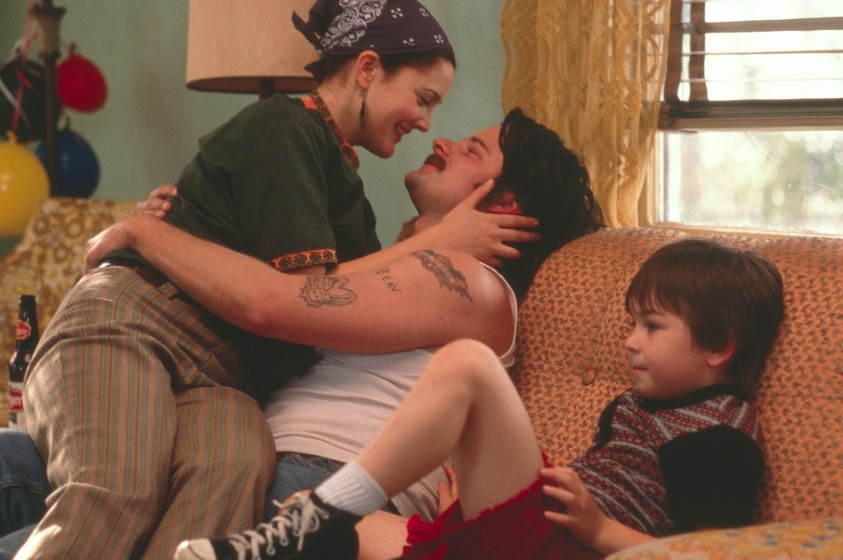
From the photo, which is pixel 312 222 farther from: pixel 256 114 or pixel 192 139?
pixel 192 139

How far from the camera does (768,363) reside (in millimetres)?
1413

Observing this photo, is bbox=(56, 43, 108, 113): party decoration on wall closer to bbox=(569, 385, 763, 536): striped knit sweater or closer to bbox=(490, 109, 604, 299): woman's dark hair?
bbox=(490, 109, 604, 299): woman's dark hair

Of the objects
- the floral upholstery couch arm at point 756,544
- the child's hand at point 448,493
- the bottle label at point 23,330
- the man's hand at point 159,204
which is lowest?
the child's hand at point 448,493

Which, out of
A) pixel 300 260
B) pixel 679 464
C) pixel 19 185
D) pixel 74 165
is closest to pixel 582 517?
pixel 679 464

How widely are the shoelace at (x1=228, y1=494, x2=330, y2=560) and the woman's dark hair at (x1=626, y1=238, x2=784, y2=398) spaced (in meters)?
0.62

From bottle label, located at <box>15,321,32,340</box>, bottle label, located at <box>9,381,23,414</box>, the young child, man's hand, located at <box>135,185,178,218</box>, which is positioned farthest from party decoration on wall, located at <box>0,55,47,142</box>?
the young child

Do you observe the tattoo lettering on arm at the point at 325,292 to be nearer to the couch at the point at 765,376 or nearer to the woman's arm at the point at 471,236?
the woman's arm at the point at 471,236

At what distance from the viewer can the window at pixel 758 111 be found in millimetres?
2188

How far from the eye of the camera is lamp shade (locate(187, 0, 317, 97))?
2.32m

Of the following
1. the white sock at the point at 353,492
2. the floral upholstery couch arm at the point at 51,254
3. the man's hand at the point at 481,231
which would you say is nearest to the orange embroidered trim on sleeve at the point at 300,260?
the man's hand at the point at 481,231

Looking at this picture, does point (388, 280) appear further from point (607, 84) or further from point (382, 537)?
point (607, 84)

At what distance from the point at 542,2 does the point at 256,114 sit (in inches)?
37.0

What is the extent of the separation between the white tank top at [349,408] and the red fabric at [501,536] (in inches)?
8.4

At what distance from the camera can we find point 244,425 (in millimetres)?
1457
